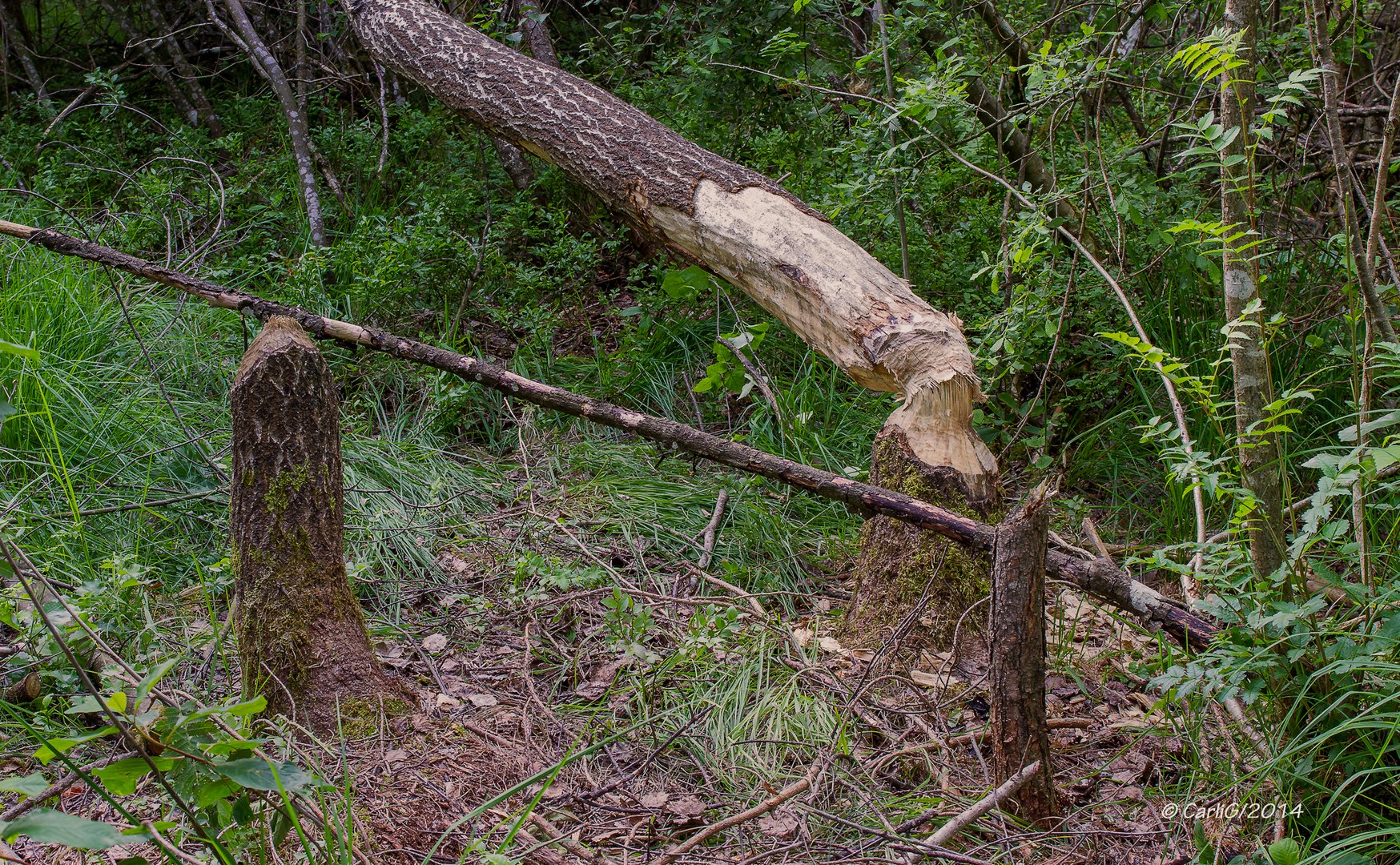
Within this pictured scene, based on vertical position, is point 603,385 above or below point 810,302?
below

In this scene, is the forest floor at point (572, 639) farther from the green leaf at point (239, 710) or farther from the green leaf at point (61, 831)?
the green leaf at point (61, 831)

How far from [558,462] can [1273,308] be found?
10.3ft

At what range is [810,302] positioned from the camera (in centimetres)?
352

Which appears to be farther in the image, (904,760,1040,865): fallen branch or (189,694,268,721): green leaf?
(904,760,1040,865): fallen branch

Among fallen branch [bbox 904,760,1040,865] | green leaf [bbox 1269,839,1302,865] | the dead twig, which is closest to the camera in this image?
green leaf [bbox 1269,839,1302,865]

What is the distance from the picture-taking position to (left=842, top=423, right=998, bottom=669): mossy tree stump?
2.94 meters

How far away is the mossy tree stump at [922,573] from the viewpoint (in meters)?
2.94

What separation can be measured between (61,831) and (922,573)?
2.33 m

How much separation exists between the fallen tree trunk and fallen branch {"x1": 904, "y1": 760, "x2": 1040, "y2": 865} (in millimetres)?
593

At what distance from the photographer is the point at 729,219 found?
3.79 meters

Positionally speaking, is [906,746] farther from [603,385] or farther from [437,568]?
[603,385]

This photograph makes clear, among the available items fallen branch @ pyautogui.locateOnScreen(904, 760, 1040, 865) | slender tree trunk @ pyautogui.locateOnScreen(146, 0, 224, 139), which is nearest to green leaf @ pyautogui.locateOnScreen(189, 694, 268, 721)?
fallen branch @ pyautogui.locateOnScreen(904, 760, 1040, 865)

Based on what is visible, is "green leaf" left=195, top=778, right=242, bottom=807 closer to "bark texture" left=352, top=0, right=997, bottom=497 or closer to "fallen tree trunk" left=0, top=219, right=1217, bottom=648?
"fallen tree trunk" left=0, top=219, right=1217, bottom=648

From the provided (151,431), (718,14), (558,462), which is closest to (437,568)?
(558,462)
